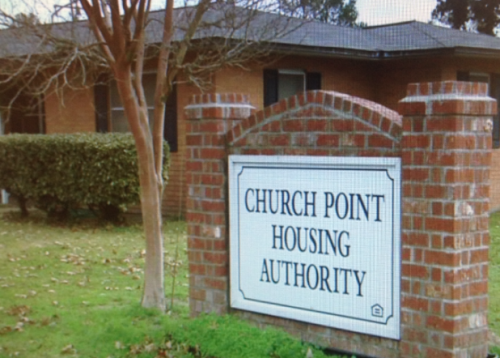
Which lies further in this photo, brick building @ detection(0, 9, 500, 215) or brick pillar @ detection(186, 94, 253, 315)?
brick building @ detection(0, 9, 500, 215)

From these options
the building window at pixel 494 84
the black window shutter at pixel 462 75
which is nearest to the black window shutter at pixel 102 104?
the black window shutter at pixel 462 75

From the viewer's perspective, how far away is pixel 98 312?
19.1ft

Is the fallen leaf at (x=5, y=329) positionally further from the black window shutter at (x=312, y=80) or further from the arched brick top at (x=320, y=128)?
the black window shutter at (x=312, y=80)

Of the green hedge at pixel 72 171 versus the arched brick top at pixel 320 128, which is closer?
the arched brick top at pixel 320 128

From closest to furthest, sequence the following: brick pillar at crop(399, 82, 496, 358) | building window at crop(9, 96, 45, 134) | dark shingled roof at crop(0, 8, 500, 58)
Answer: brick pillar at crop(399, 82, 496, 358) → dark shingled roof at crop(0, 8, 500, 58) → building window at crop(9, 96, 45, 134)

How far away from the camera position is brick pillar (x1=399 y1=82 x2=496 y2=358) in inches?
144

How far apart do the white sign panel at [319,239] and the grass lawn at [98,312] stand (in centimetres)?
27

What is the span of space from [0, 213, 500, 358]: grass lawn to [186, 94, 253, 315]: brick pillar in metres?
0.27

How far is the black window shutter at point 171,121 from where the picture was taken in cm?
1238

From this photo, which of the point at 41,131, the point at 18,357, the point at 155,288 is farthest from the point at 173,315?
the point at 41,131

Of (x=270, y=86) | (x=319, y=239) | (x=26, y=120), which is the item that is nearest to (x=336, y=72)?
(x=270, y=86)

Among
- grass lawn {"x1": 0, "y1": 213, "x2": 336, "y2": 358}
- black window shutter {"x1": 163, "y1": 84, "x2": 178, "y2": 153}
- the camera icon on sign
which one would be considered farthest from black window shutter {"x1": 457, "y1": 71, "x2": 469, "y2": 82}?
the camera icon on sign

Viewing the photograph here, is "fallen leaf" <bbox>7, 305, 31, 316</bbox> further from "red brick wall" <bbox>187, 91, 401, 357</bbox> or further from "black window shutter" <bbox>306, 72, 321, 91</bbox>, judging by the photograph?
"black window shutter" <bbox>306, 72, 321, 91</bbox>

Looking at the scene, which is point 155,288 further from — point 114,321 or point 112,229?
point 112,229
